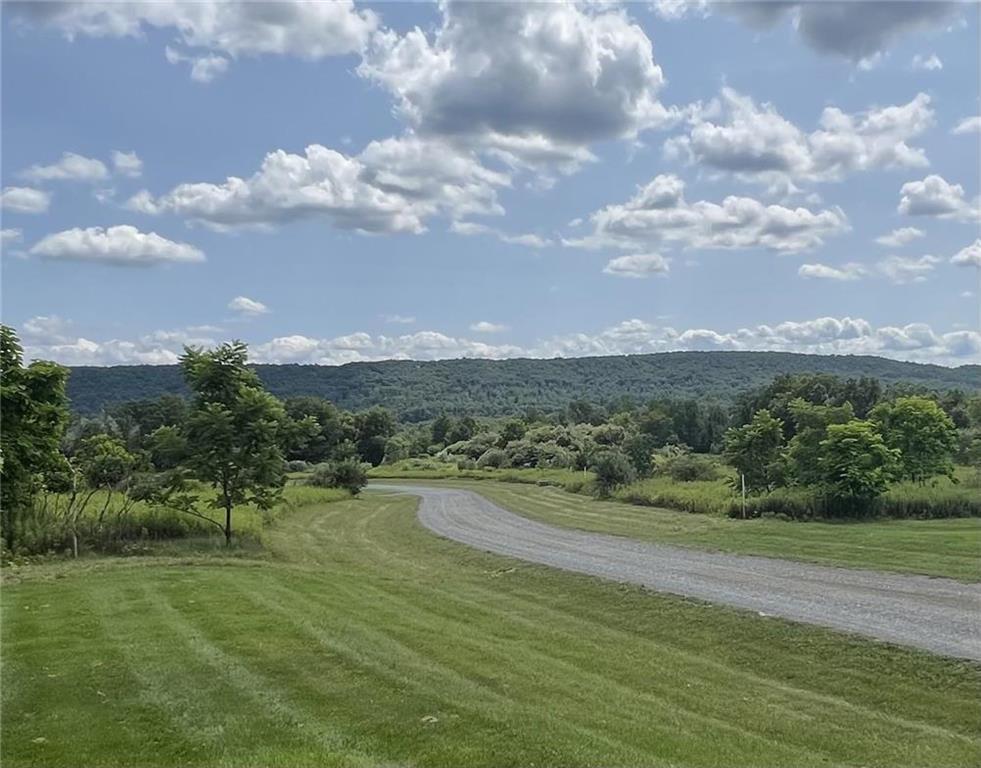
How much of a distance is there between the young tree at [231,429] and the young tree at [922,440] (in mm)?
22459

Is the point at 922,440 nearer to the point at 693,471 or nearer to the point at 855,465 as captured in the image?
the point at 855,465

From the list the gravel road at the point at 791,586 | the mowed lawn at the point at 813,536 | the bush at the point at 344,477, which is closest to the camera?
the gravel road at the point at 791,586

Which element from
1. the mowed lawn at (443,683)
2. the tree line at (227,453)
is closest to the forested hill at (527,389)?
Result: the tree line at (227,453)

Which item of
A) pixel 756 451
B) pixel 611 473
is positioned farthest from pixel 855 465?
pixel 611 473

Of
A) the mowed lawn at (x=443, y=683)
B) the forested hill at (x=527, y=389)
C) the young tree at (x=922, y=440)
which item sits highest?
the forested hill at (x=527, y=389)

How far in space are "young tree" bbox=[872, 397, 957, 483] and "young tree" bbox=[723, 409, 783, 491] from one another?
3973 mm

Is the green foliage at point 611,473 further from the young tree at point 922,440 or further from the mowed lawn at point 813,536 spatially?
the young tree at point 922,440

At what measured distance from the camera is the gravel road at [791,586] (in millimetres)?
12391

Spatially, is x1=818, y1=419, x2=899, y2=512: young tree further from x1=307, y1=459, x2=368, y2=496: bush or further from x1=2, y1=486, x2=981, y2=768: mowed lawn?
x1=307, y1=459, x2=368, y2=496: bush

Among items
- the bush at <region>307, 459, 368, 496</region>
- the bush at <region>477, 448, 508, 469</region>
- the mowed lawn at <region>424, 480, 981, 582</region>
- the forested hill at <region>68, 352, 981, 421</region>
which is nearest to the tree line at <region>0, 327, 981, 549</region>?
the mowed lawn at <region>424, 480, 981, 582</region>

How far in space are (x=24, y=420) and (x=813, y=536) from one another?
19.3 meters

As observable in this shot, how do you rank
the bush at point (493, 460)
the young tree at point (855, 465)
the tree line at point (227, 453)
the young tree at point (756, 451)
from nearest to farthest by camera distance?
the tree line at point (227, 453)
the young tree at point (855, 465)
the young tree at point (756, 451)
the bush at point (493, 460)

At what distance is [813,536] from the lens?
2372cm

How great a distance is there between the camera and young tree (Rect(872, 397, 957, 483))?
3241cm
